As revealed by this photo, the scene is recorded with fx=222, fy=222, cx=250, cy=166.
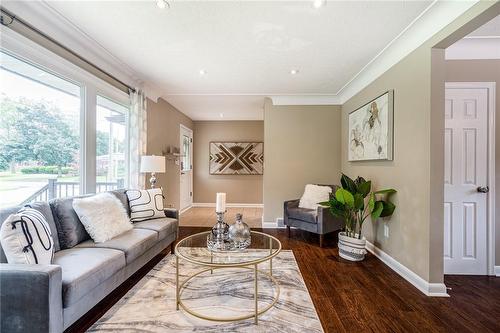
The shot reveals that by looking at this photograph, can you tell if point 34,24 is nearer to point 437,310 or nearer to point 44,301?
Answer: point 44,301

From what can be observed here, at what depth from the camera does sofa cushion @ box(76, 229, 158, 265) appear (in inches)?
76.5

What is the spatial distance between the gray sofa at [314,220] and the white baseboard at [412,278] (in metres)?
0.65

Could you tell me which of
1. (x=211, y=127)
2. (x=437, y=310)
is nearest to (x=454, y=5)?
(x=437, y=310)

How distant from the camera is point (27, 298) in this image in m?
1.24

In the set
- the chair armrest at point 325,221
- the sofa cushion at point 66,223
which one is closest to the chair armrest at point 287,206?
the chair armrest at point 325,221

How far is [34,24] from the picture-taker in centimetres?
194

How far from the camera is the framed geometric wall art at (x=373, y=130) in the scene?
2621 mm

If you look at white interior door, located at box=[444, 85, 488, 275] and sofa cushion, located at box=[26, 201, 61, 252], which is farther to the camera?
white interior door, located at box=[444, 85, 488, 275]

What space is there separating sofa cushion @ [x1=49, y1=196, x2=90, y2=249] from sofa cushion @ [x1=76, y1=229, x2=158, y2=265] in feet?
0.26

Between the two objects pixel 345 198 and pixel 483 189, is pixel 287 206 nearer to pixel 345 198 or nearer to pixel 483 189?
pixel 345 198


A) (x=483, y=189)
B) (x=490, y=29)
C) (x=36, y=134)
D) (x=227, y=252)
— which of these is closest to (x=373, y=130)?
(x=483, y=189)

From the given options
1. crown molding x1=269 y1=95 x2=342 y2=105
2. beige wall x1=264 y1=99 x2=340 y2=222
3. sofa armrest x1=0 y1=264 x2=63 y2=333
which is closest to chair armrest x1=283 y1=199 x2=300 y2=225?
beige wall x1=264 y1=99 x2=340 y2=222

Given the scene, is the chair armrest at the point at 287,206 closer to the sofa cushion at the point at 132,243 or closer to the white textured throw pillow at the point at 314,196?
the white textured throw pillow at the point at 314,196

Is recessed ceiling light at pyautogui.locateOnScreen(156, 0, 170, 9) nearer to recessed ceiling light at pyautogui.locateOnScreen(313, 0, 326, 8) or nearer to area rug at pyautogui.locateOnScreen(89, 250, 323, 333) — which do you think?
recessed ceiling light at pyautogui.locateOnScreen(313, 0, 326, 8)
